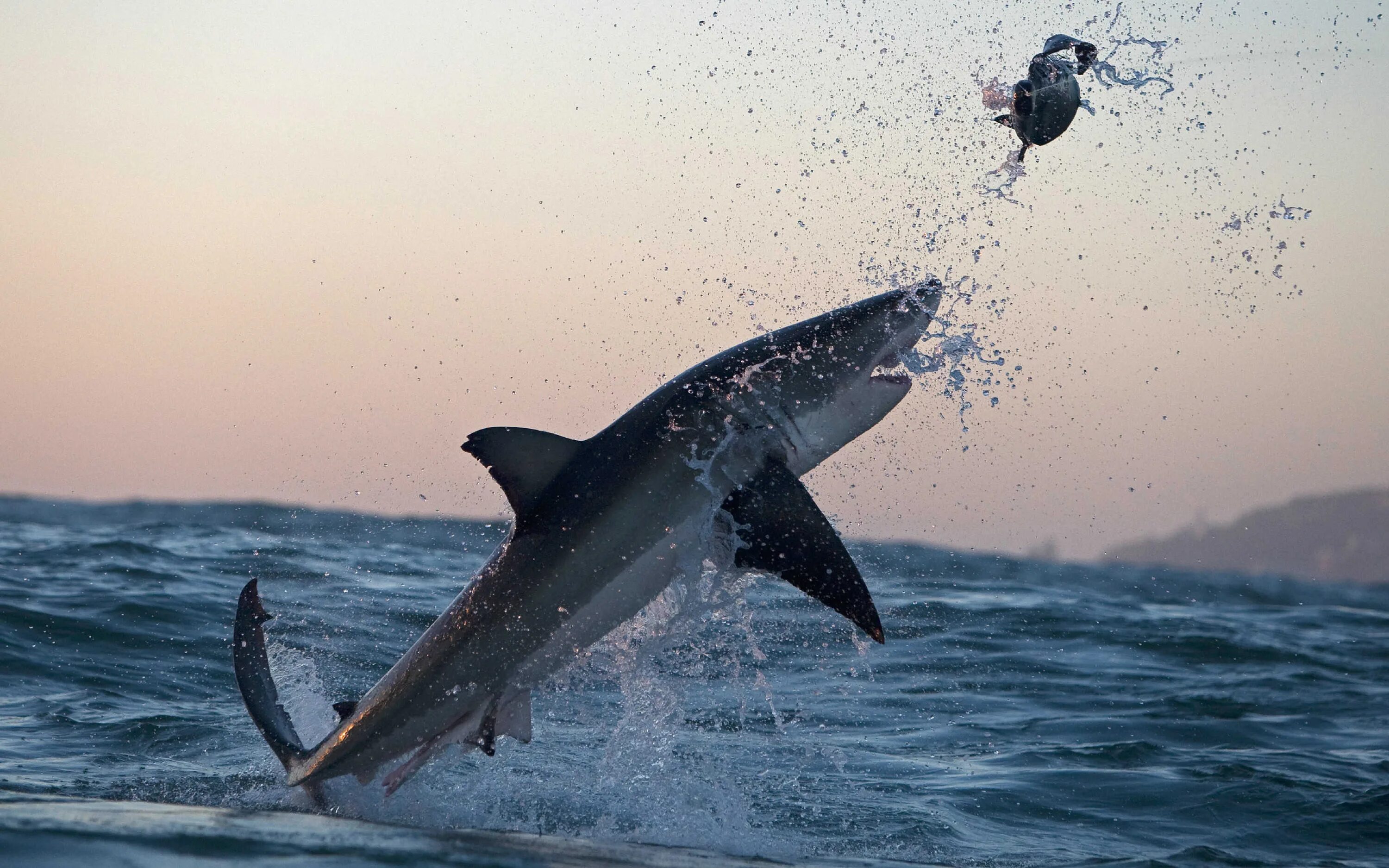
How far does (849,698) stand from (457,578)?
11118mm

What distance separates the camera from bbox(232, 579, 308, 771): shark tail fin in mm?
6480

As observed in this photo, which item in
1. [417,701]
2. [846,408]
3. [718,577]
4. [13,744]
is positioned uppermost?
[846,408]

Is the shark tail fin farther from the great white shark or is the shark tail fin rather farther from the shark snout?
the shark snout

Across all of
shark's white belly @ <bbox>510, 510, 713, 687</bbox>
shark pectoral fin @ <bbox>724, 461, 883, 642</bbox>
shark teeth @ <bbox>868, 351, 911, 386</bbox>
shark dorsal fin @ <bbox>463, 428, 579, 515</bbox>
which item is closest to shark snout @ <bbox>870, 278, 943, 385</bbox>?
shark teeth @ <bbox>868, 351, 911, 386</bbox>

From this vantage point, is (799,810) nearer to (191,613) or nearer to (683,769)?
(683,769)

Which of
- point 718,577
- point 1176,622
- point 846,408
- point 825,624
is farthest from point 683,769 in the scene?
point 1176,622

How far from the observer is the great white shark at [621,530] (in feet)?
19.2

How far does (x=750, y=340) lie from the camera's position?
6.36 m

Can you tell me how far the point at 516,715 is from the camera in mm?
6027

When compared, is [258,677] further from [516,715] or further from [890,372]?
[890,372]

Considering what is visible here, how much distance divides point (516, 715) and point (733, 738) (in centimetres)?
403

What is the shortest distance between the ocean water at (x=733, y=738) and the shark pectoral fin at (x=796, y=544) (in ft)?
1.57

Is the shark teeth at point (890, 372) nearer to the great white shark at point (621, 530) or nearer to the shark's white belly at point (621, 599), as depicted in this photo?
the great white shark at point (621, 530)

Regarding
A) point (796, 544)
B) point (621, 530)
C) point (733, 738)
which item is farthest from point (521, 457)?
point (733, 738)
